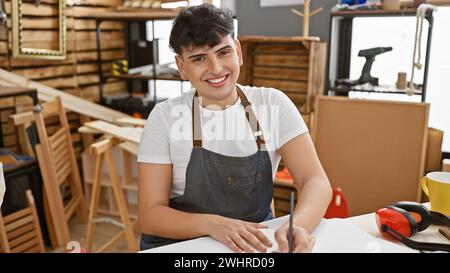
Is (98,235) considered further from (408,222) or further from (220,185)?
(408,222)

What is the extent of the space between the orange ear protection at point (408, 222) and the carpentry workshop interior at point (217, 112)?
0.04 feet

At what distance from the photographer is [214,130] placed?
56.1 inches

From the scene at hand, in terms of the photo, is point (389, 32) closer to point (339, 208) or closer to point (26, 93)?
point (339, 208)

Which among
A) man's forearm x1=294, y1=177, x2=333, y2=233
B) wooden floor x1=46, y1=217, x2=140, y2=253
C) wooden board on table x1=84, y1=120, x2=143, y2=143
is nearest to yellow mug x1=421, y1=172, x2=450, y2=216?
man's forearm x1=294, y1=177, x2=333, y2=233

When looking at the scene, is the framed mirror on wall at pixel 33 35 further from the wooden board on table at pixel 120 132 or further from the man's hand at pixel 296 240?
the man's hand at pixel 296 240

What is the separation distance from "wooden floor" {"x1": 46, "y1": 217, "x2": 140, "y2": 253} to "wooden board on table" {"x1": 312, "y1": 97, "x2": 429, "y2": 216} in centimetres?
154

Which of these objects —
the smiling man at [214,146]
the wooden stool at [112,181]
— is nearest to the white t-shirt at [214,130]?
the smiling man at [214,146]

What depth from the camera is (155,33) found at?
12.2 ft

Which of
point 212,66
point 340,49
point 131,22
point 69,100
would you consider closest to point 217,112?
point 212,66

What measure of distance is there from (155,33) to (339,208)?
2289 millimetres

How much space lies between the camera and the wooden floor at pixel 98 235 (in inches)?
117

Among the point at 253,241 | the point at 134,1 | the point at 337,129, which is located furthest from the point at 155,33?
the point at 253,241

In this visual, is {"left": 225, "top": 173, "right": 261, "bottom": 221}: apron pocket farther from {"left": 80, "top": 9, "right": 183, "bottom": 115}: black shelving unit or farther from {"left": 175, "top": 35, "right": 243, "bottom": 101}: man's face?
{"left": 80, "top": 9, "right": 183, "bottom": 115}: black shelving unit

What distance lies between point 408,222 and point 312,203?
0.26 m
